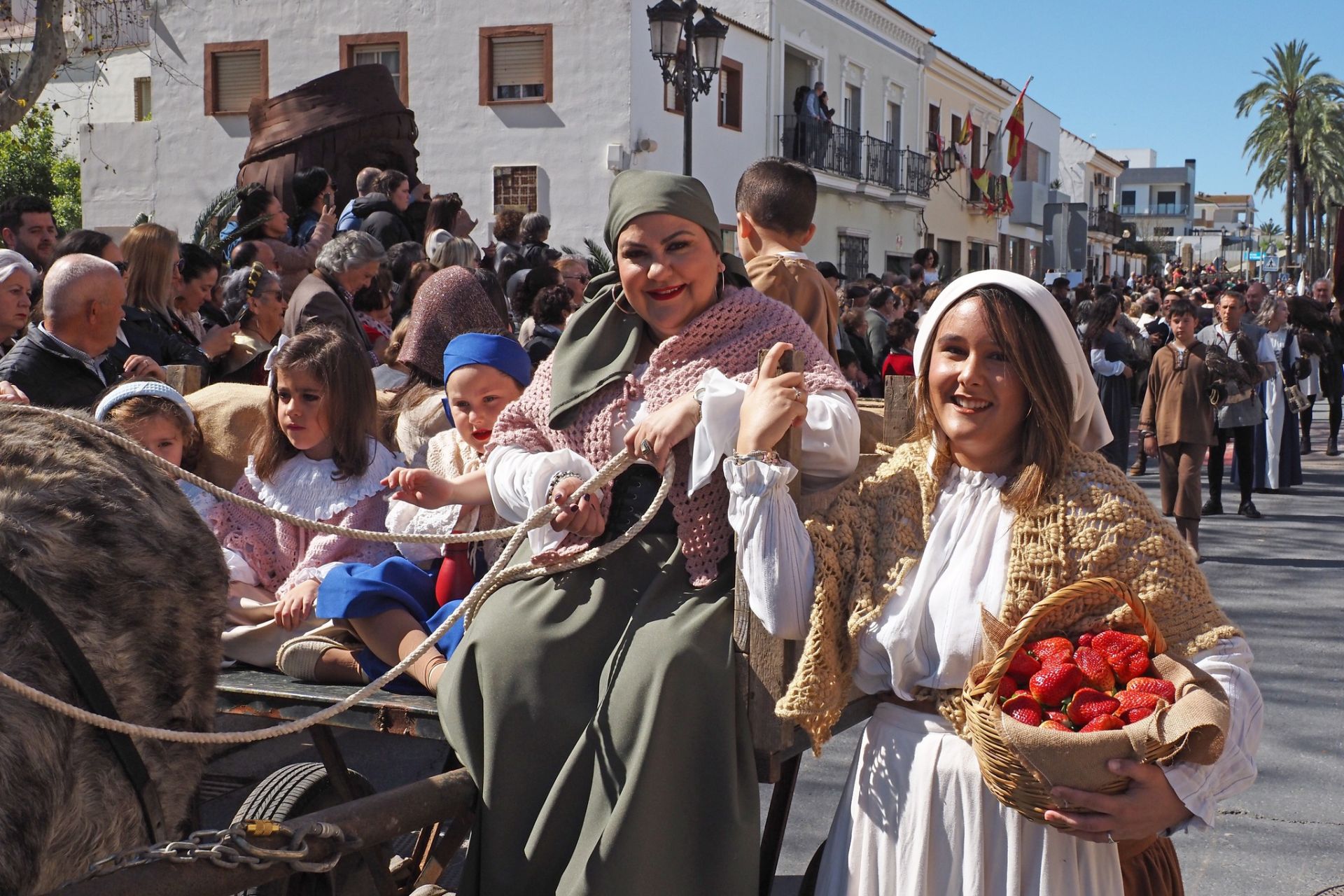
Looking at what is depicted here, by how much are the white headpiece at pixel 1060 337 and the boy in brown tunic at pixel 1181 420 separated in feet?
23.9

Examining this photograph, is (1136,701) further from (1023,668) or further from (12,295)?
(12,295)

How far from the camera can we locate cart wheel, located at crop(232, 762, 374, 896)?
10.7ft

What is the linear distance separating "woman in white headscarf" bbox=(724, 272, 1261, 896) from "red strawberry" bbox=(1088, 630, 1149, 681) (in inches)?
3.2

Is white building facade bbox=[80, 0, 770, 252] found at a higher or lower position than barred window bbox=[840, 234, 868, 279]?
higher

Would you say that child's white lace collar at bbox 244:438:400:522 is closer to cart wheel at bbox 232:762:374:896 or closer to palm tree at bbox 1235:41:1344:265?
cart wheel at bbox 232:762:374:896

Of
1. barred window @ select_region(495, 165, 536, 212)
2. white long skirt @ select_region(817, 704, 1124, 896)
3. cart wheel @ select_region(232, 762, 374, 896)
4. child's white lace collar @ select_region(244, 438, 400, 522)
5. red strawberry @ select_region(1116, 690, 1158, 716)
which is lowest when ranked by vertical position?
cart wheel @ select_region(232, 762, 374, 896)

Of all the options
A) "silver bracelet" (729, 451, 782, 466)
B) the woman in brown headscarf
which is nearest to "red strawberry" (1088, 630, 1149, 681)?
"silver bracelet" (729, 451, 782, 466)

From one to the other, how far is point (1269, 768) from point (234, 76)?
2187cm

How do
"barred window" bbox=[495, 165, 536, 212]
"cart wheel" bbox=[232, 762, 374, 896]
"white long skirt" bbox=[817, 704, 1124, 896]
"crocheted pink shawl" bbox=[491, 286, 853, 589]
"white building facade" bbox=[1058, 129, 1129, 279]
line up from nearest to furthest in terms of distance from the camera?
"white long skirt" bbox=[817, 704, 1124, 896]
"crocheted pink shawl" bbox=[491, 286, 853, 589]
"cart wheel" bbox=[232, 762, 374, 896]
"barred window" bbox=[495, 165, 536, 212]
"white building facade" bbox=[1058, 129, 1129, 279]

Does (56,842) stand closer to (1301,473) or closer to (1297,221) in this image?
(1301,473)

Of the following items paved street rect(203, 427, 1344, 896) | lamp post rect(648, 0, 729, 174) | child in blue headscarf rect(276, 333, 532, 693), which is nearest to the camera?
child in blue headscarf rect(276, 333, 532, 693)

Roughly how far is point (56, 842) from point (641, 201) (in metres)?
1.89

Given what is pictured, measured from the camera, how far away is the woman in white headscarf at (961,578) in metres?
2.55

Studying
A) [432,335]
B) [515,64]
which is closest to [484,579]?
[432,335]
